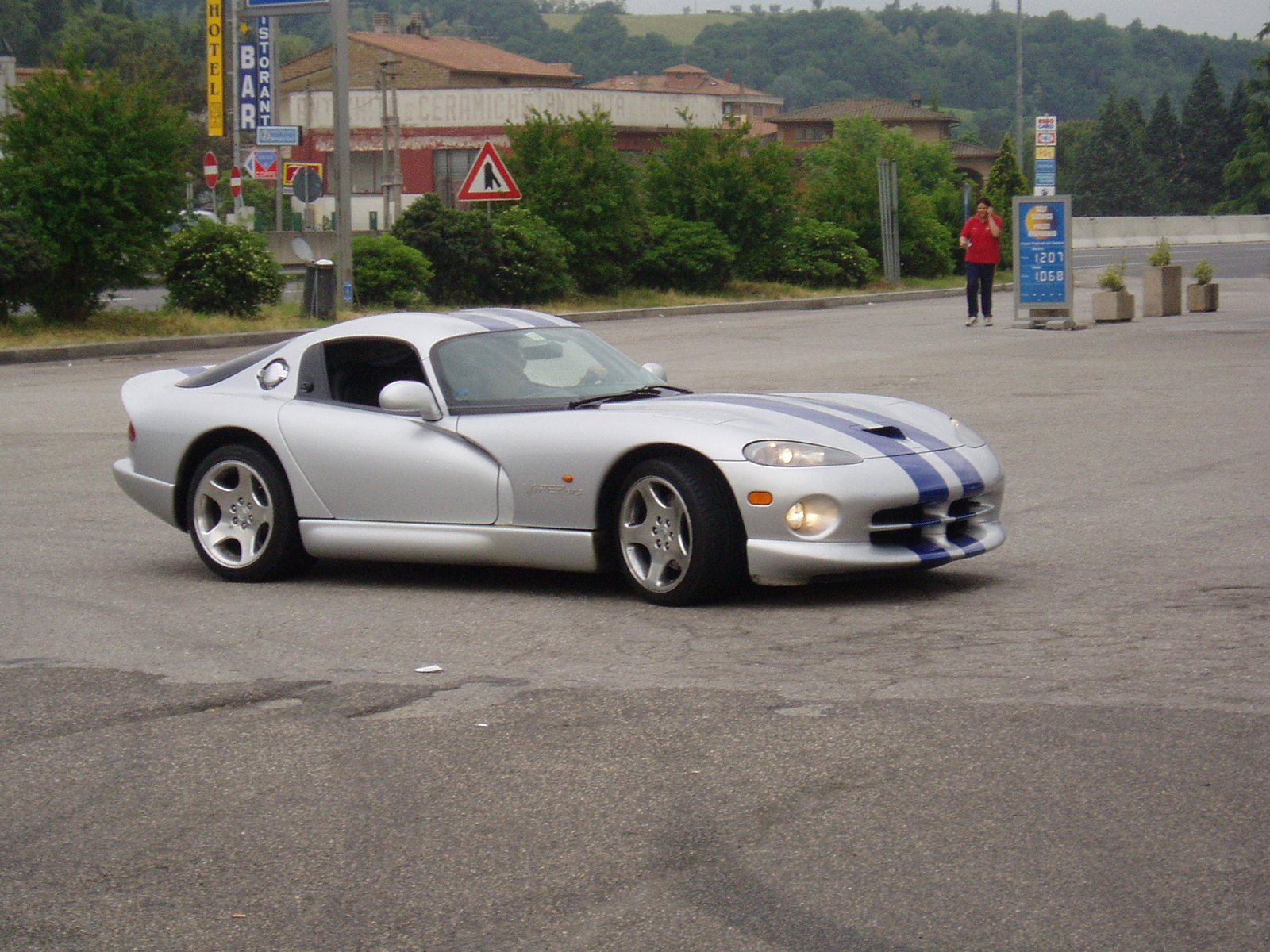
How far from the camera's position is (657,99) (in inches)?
2891

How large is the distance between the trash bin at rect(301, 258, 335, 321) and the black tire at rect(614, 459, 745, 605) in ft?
56.6

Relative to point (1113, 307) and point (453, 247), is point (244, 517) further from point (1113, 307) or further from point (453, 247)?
point (453, 247)

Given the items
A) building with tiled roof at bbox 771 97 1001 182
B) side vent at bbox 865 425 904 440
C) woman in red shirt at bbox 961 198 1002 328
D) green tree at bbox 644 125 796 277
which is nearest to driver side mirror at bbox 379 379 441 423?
side vent at bbox 865 425 904 440

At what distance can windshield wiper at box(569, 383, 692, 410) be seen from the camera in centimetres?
726

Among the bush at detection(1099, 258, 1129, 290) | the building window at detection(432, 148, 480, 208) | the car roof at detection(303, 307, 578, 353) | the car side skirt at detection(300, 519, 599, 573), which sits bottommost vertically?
the car side skirt at detection(300, 519, 599, 573)

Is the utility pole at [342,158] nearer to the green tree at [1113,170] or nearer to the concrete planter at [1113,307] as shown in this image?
the concrete planter at [1113,307]

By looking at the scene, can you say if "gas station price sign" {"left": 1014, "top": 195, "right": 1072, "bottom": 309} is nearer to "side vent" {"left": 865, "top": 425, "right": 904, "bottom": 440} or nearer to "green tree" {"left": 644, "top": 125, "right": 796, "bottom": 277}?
"green tree" {"left": 644, "top": 125, "right": 796, "bottom": 277}

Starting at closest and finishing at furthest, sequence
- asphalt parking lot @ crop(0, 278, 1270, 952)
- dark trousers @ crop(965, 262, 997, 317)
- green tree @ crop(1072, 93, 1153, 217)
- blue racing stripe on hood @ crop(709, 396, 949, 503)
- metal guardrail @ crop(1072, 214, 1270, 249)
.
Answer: asphalt parking lot @ crop(0, 278, 1270, 952), blue racing stripe on hood @ crop(709, 396, 949, 503), dark trousers @ crop(965, 262, 997, 317), metal guardrail @ crop(1072, 214, 1270, 249), green tree @ crop(1072, 93, 1153, 217)

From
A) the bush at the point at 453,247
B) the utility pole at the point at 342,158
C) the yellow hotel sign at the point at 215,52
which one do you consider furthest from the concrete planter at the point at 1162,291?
the yellow hotel sign at the point at 215,52

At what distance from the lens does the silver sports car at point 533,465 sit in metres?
6.54

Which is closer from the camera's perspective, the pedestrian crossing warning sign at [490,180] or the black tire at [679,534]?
the black tire at [679,534]

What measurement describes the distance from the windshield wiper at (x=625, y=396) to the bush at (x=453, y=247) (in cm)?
1827

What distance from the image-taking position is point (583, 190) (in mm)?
28516

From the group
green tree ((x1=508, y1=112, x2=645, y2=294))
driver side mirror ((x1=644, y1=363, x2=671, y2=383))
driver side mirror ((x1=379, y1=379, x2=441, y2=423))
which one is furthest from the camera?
green tree ((x1=508, y1=112, x2=645, y2=294))
